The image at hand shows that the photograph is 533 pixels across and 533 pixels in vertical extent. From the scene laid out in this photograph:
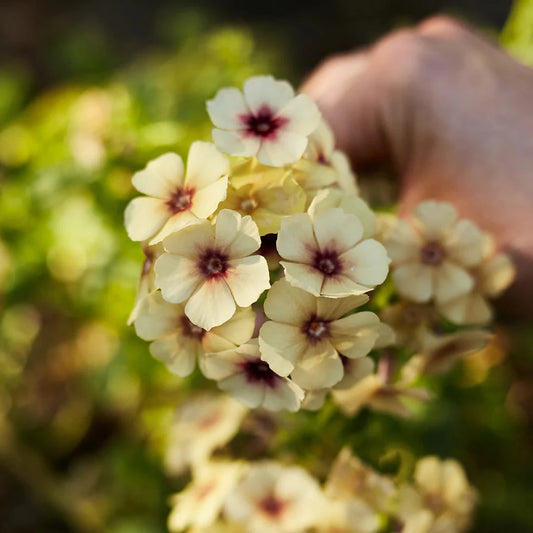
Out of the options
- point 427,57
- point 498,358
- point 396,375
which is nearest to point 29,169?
point 427,57

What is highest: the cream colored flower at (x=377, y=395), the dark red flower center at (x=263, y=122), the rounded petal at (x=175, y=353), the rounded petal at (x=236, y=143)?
the dark red flower center at (x=263, y=122)

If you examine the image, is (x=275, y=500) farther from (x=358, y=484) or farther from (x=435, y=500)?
(x=435, y=500)

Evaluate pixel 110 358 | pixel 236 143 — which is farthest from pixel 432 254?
pixel 110 358

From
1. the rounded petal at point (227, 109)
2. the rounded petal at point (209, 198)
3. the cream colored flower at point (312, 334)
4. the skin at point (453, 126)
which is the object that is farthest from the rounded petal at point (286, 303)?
the skin at point (453, 126)

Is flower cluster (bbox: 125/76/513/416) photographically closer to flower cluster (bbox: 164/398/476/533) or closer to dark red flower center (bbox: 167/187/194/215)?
dark red flower center (bbox: 167/187/194/215)

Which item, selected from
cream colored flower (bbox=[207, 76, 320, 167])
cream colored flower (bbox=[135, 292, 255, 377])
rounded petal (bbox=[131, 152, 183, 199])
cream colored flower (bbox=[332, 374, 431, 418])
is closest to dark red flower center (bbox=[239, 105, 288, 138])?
cream colored flower (bbox=[207, 76, 320, 167])

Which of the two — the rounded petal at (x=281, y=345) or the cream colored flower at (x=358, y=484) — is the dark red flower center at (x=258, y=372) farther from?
the cream colored flower at (x=358, y=484)

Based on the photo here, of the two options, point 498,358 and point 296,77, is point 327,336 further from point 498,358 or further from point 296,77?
point 296,77
